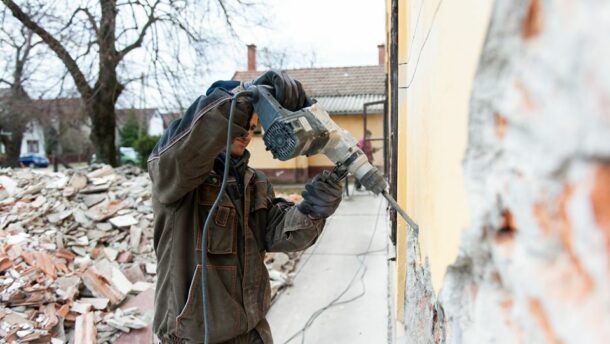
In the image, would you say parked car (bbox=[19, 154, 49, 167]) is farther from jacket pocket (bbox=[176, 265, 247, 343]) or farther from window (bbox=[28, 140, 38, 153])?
jacket pocket (bbox=[176, 265, 247, 343])

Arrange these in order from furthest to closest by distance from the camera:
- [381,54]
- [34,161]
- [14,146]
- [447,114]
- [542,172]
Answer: [34,161], [14,146], [381,54], [447,114], [542,172]

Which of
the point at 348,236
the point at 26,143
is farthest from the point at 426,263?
the point at 26,143

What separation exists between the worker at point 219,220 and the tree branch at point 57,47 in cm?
1125

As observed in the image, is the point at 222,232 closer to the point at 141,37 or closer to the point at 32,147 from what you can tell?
the point at 141,37

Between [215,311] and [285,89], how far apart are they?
958 mm

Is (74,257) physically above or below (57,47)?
below

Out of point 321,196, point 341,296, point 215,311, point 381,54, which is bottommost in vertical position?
point 341,296

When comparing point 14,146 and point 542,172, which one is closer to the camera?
point 542,172

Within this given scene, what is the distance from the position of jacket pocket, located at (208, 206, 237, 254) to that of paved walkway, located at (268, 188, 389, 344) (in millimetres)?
2065

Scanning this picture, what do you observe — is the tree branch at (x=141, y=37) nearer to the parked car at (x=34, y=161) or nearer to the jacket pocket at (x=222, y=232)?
the jacket pocket at (x=222, y=232)

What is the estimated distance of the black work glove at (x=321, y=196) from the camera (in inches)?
73.0

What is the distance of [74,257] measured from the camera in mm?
5301

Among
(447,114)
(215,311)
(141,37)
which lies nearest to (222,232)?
(215,311)

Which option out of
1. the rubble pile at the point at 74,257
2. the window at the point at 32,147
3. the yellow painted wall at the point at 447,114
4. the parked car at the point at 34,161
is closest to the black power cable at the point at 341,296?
the rubble pile at the point at 74,257
